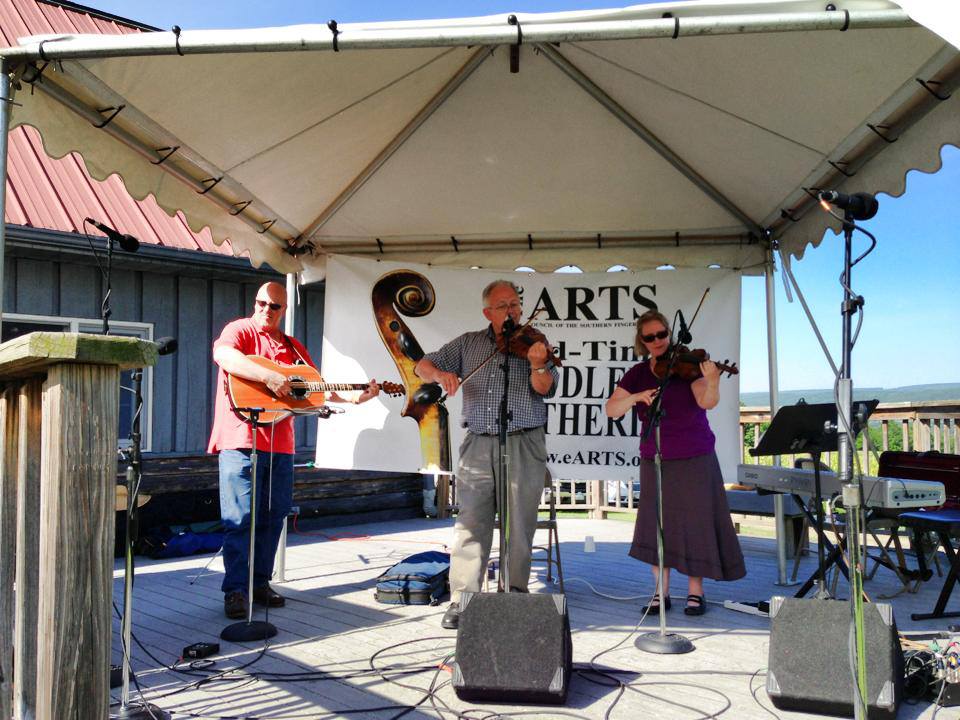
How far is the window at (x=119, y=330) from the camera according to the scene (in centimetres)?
659

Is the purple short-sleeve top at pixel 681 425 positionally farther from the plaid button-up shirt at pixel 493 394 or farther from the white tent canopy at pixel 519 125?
the white tent canopy at pixel 519 125

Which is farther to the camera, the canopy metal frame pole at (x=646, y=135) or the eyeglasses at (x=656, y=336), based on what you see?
the eyeglasses at (x=656, y=336)

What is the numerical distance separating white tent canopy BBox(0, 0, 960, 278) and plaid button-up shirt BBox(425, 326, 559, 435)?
49.4 inches

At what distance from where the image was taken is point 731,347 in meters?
5.45

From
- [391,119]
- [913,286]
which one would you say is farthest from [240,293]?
[913,286]

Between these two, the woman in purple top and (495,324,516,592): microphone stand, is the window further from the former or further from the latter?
the woman in purple top

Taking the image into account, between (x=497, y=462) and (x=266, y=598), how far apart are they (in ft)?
5.19

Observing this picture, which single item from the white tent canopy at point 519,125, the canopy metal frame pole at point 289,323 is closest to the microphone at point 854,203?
the white tent canopy at point 519,125

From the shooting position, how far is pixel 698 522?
4.32 meters

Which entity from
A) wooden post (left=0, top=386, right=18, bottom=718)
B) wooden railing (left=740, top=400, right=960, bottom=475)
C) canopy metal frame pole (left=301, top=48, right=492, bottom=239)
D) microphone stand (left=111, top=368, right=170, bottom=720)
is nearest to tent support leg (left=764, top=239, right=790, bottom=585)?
wooden railing (left=740, top=400, right=960, bottom=475)

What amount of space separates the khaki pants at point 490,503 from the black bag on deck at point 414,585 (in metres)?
0.46

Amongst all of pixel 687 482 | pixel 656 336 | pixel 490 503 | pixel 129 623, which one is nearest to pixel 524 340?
pixel 656 336

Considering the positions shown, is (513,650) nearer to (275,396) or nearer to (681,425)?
(681,425)

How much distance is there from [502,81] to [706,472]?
2301mm
